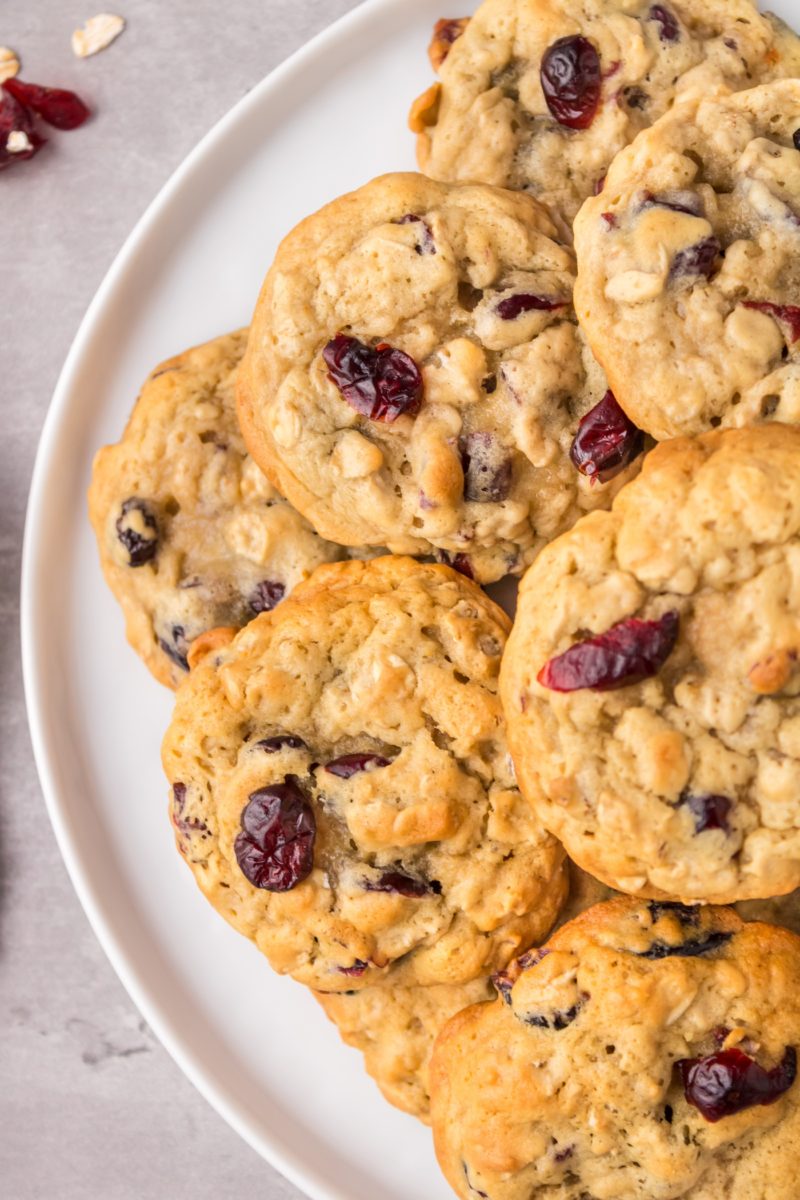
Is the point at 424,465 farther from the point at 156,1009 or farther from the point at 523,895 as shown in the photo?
the point at 156,1009

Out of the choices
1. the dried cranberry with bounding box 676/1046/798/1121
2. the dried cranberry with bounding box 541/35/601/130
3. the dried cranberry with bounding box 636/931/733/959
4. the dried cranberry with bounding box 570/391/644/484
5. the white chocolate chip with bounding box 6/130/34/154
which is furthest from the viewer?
the white chocolate chip with bounding box 6/130/34/154

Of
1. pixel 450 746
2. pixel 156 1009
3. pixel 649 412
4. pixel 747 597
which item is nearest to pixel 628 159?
pixel 649 412

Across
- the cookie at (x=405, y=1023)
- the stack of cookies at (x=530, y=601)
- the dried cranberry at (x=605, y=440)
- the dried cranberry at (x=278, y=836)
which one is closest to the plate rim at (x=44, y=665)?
the stack of cookies at (x=530, y=601)

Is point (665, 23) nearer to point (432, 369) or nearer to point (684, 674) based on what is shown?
point (432, 369)

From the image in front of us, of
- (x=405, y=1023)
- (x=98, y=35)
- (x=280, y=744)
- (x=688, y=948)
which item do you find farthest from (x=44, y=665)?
(x=98, y=35)

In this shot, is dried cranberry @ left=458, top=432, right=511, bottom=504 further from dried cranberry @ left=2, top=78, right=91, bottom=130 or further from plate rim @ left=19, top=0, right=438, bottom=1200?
dried cranberry @ left=2, top=78, right=91, bottom=130

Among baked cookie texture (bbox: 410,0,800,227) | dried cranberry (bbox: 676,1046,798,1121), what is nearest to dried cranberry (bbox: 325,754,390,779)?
dried cranberry (bbox: 676,1046,798,1121)

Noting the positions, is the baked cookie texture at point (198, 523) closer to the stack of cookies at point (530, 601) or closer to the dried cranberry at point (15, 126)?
the stack of cookies at point (530, 601)
